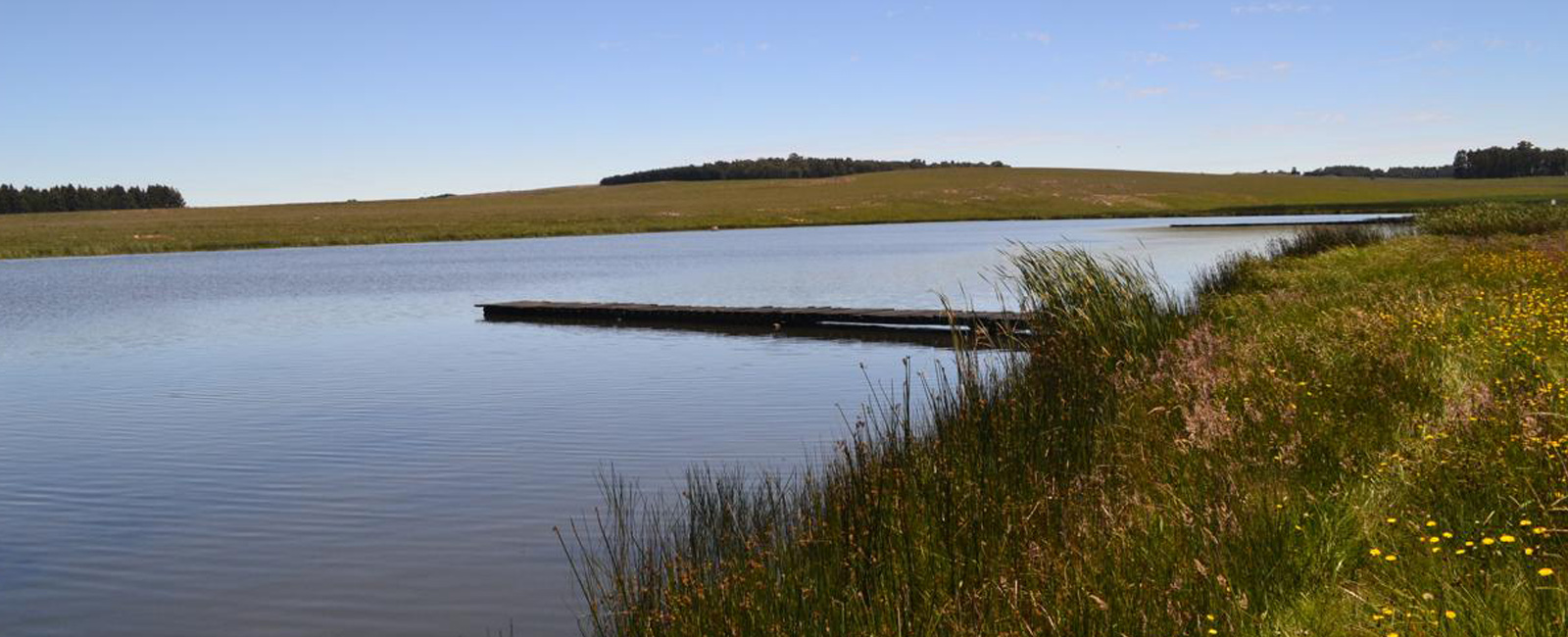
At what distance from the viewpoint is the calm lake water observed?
26.6 feet

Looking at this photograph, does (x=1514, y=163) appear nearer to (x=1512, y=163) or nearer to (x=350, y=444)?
(x=1512, y=163)

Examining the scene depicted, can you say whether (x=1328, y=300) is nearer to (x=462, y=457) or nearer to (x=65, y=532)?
(x=462, y=457)

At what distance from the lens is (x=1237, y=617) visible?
477cm

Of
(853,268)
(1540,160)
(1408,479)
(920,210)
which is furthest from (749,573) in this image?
(1540,160)

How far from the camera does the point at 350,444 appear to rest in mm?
13055

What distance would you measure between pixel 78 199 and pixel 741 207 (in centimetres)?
8455

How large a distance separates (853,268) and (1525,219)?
21.5 metres

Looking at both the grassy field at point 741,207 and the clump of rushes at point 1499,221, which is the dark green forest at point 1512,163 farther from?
the clump of rushes at point 1499,221

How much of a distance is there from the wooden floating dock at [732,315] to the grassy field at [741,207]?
2293 inches

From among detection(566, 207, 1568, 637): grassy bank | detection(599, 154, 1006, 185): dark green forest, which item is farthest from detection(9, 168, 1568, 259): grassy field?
detection(566, 207, 1568, 637): grassy bank

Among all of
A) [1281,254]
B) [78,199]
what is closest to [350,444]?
[1281,254]

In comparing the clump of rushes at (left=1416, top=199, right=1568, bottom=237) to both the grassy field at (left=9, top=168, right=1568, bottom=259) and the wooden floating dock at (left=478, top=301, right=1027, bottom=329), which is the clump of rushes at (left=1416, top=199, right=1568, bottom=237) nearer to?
the wooden floating dock at (left=478, top=301, right=1027, bottom=329)

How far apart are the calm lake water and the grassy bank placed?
4.13 ft

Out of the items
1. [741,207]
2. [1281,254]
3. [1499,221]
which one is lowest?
[1281,254]
